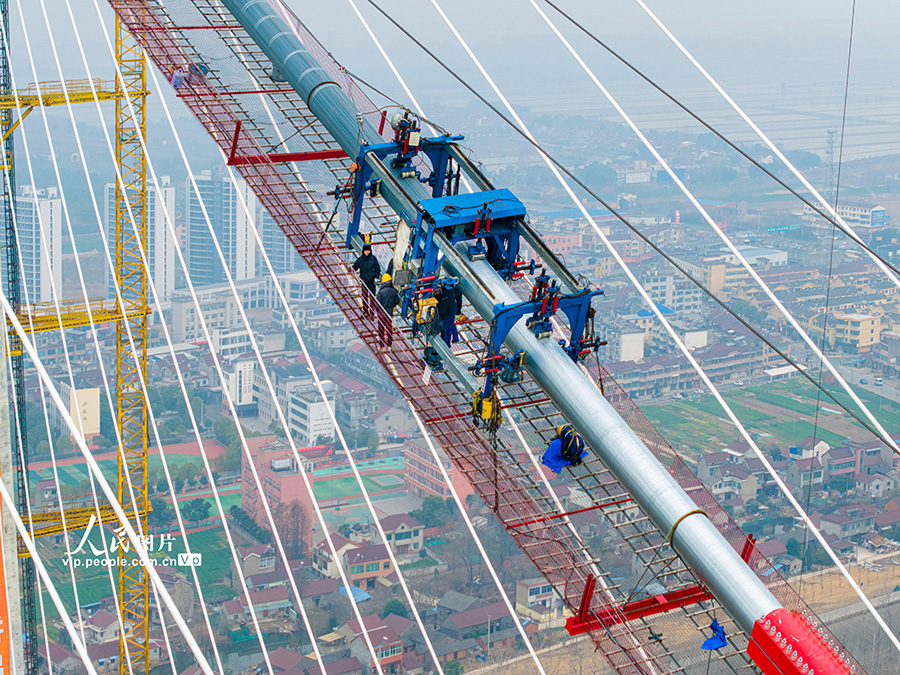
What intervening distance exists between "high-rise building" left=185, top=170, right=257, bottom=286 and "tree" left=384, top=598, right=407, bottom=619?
18.6 meters

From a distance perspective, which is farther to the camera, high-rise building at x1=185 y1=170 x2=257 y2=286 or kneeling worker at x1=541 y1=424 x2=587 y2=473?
high-rise building at x1=185 y1=170 x2=257 y2=286

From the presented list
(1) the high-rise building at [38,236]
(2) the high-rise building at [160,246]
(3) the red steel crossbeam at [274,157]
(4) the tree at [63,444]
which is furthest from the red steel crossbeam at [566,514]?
(2) the high-rise building at [160,246]

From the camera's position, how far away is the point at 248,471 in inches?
A: 2048

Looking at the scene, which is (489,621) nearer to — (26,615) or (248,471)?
(248,471)

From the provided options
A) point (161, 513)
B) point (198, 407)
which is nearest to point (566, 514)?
point (161, 513)

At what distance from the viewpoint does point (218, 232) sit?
58688 mm

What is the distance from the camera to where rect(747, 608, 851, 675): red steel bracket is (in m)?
5.91

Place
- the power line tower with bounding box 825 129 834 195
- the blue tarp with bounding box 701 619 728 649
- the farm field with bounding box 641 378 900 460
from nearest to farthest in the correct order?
the blue tarp with bounding box 701 619 728 649, the farm field with bounding box 641 378 900 460, the power line tower with bounding box 825 129 834 195

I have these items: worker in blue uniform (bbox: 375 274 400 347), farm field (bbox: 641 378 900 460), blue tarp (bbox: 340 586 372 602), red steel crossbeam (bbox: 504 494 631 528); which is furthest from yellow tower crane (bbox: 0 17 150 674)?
farm field (bbox: 641 378 900 460)

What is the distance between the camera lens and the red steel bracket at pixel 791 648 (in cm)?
591

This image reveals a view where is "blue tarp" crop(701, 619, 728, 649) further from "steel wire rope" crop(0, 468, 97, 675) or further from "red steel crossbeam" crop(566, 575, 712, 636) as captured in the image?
"steel wire rope" crop(0, 468, 97, 675)

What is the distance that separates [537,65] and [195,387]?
136 feet

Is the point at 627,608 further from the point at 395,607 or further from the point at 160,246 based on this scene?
the point at 160,246

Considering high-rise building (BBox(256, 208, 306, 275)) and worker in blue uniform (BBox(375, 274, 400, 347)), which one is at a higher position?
worker in blue uniform (BBox(375, 274, 400, 347))
